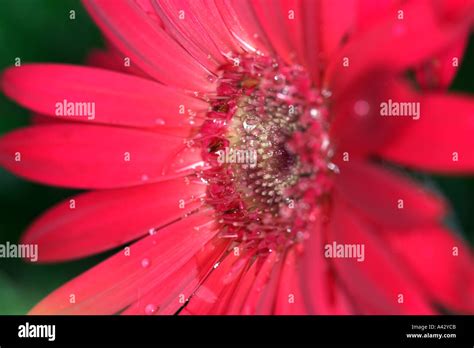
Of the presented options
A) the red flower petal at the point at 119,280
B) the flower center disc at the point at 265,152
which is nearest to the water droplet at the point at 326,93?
the flower center disc at the point at 265,152

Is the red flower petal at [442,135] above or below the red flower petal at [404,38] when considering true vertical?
below

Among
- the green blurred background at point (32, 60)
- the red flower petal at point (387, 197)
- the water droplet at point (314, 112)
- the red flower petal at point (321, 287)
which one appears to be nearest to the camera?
the red flower petal at point (387, 197)

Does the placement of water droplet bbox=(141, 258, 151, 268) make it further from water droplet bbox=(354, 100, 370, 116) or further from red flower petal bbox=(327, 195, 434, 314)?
water droplet bbox=(354, 100, 370, 116)

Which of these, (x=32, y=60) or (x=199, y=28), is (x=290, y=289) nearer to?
(x=199, y=28)

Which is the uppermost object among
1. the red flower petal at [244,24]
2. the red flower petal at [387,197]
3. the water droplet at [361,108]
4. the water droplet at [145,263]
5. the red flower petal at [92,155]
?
the red flower petal at [244,24]

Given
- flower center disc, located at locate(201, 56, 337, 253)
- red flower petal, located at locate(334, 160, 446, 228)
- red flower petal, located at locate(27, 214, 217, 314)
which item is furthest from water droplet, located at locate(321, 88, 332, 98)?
red flower petal, located at locate(27, 214, 217, 314)
